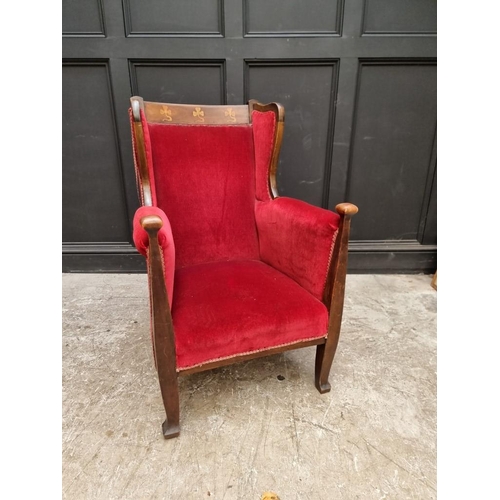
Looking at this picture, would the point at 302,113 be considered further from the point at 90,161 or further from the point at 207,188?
the point at 90,161

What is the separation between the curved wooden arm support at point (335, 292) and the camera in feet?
3.24

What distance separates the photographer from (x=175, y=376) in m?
0.96

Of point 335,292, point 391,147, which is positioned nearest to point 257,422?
point 335,292

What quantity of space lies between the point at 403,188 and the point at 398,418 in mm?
1500

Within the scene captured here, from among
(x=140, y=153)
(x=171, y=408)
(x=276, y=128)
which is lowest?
(x=171, y=408)

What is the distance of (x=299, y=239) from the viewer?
45.1 inches

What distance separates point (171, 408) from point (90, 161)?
167 centimetres

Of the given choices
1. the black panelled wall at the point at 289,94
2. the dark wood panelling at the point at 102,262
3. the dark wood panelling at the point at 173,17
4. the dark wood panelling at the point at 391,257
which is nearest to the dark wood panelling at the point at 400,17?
the black panelled wall at the point at 289,94

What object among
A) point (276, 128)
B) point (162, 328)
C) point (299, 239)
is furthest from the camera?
point (276, 128)

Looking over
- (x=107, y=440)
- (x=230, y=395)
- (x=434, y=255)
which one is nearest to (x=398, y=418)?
(x=230, y=395)

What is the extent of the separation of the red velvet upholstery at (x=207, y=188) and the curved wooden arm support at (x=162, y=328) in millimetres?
490

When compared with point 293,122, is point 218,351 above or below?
below

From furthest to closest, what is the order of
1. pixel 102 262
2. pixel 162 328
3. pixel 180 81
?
pixel 102 262 < pixel 180 81 < pixel 162 328

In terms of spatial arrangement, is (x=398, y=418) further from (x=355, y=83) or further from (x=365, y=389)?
(x=355, y=83)
